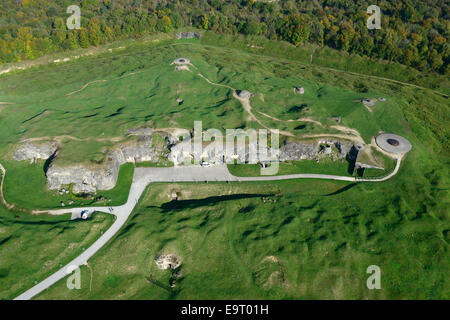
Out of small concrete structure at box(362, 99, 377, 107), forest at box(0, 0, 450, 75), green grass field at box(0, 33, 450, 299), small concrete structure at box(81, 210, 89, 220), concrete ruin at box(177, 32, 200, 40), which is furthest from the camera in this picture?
A: concrete ruin at box(177, 32, 200, 40)

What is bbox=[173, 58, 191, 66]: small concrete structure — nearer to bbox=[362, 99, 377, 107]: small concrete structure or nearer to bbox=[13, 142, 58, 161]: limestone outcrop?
bbox=[13, 142, 58, 161]: limestone outcrop

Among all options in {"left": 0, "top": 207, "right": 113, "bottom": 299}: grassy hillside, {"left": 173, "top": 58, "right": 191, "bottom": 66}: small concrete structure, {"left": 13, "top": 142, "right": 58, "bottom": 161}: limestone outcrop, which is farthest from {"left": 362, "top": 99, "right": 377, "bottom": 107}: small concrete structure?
{"left": 13, "top": 142, "right": 58, "bottom": 161}: limestone outcrop

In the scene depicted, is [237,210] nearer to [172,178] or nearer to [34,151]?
[172,178]

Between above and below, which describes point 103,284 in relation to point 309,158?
below

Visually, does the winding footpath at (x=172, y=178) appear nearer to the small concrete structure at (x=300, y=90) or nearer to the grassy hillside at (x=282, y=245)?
the grassy hillside at (x=282, y=245)

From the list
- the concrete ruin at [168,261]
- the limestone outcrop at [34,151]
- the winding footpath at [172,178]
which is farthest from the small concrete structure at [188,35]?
the concrete ruin at [168,261]

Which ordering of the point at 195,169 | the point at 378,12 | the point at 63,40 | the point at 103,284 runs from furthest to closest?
the point at 378,12 → the point at 63,40 → the point at 195,169 → the point at 103,284
